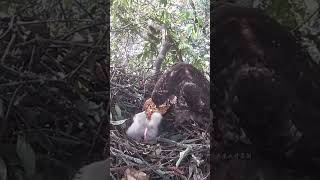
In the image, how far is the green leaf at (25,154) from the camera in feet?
11.3

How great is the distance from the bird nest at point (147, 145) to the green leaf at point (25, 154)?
1.45 feet

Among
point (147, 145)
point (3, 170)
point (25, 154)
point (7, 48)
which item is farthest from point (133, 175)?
point (7, 48)

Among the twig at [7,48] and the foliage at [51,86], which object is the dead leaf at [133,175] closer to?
the foliage at [51,86]

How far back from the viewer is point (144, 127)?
351 centimetres

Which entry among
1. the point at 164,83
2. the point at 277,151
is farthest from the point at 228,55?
the point at 277,151

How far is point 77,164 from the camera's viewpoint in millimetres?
3494

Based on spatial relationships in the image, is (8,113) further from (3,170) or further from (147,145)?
→ (147,145)

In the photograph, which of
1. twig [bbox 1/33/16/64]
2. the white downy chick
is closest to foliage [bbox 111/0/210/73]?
the white downy chick

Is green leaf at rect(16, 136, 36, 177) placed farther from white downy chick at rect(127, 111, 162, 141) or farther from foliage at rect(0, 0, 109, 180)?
white downy chick at rect(127, 111, 162, 141)

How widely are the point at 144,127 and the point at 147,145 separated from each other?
0.10 metres

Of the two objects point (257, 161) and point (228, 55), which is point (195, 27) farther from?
point (257, 161)

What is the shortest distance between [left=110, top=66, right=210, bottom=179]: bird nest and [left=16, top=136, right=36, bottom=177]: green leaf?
44 cm

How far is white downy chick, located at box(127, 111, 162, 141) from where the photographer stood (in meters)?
→ 3.51

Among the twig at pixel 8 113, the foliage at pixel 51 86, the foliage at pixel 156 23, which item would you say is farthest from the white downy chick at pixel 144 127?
the twig at pixel 8 113
